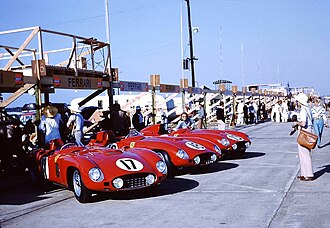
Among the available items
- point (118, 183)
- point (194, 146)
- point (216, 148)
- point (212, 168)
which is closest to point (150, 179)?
point (118, 183)

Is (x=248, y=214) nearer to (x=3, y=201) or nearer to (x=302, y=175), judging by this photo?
(x=302, y=175)

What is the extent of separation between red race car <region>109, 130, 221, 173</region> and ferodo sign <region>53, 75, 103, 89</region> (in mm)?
2699

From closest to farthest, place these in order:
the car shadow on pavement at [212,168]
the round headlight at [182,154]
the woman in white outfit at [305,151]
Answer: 1. the woman in white outfit at [305,151]
2. the round headlight at [182,154]
3. the car shadow on pavement at [212,168]

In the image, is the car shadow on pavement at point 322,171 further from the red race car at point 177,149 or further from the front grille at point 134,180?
the front grille at point 134,180

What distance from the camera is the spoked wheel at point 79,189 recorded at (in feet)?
23.7

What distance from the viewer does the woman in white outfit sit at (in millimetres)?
8398

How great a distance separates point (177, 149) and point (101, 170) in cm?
245

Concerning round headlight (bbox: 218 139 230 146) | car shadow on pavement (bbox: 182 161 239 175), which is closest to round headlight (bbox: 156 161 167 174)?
→ car shadow on pavement (bbox: 182 161 239 175)

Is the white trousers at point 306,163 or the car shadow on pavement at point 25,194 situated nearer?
the car shadow on pavement at point 25,194

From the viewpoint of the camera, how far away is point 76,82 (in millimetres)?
12703

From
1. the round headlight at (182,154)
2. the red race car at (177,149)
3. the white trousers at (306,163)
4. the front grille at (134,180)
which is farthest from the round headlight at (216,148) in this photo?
the front grille at (134,180)

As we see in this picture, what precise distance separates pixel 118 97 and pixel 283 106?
13041 mm

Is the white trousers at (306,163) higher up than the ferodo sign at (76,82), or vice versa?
the ferodo sign at (76,82)

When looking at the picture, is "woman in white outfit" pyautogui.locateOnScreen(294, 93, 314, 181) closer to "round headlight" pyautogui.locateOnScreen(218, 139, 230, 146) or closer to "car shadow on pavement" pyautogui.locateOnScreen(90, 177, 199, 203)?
"car shadow on pavement" pyautogui.locateOnScreen(90, 177, 199, 203)
